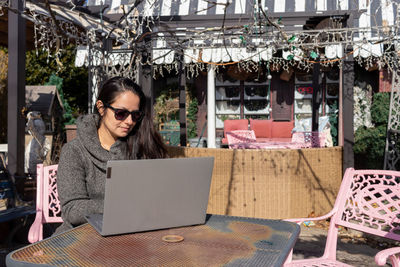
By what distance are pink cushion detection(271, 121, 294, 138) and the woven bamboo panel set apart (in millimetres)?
6413

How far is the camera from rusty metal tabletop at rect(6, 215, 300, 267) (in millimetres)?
1221

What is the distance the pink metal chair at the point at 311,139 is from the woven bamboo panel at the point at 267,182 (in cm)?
217

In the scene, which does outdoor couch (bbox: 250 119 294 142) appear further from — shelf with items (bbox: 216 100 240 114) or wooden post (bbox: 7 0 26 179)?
wooden post (bbox: 7 0 26 179)

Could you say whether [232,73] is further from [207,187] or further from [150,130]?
[207,187]

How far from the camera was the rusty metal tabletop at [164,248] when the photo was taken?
4.00ft

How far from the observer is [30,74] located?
14.3m

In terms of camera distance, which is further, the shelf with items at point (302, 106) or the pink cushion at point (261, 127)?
the shelf with items at point (302, 106)

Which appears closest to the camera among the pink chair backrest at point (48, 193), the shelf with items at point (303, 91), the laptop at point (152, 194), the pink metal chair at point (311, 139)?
the laptop at point (152, 194)

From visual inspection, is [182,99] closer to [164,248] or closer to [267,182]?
[267,182]

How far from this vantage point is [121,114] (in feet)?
6.71

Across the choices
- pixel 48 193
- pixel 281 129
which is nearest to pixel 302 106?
pixel 281 129

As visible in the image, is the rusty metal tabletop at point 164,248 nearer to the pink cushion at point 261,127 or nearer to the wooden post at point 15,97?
the wooden post at point 15,97

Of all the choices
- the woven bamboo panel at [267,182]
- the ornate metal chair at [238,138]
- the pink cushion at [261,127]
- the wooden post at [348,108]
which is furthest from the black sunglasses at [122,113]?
the pink cushion at [261,127]

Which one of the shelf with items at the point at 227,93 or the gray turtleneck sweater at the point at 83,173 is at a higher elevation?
the shelf with items at the point at 227,93
